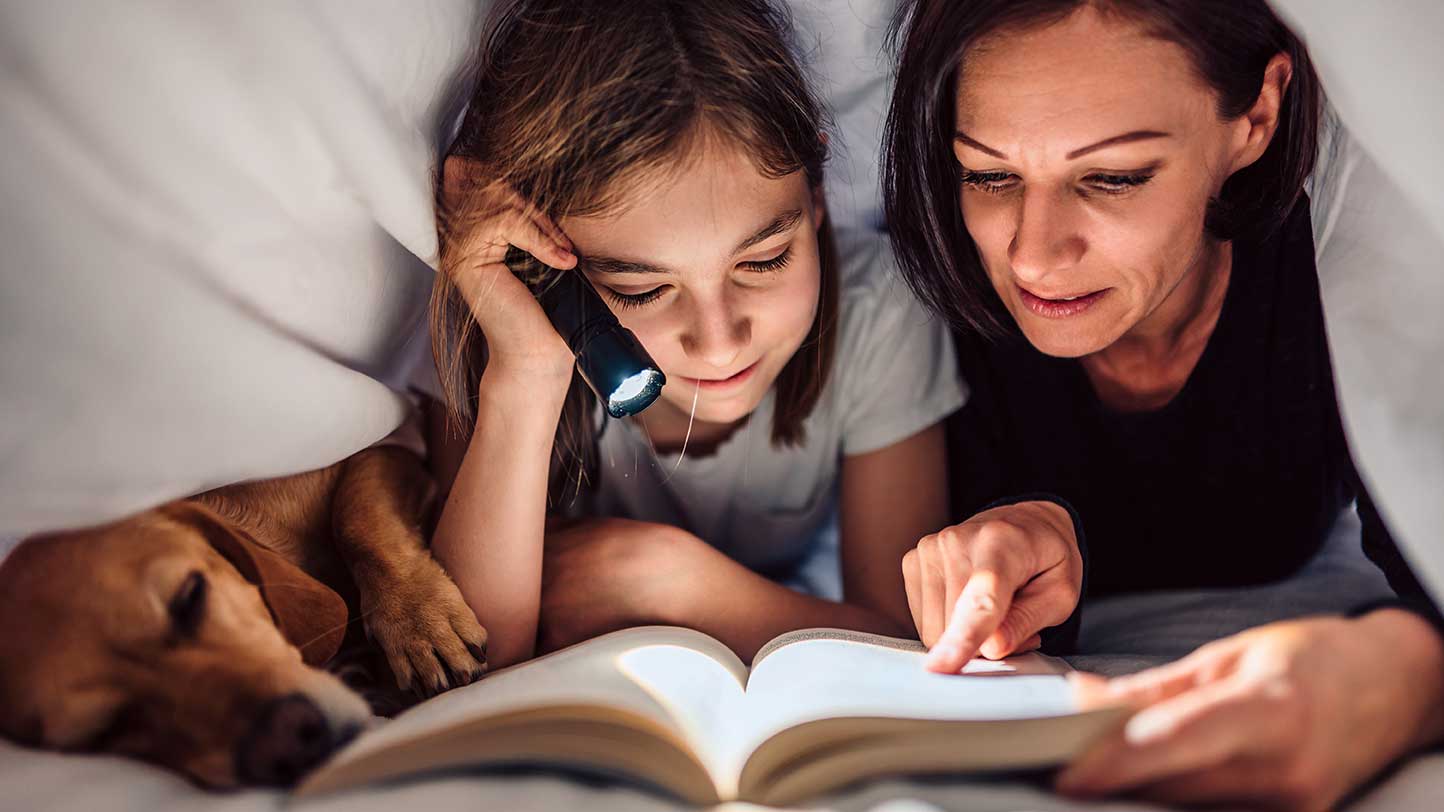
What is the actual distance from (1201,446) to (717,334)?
55 centimetres

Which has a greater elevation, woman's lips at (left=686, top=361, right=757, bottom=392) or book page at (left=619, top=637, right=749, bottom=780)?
woman's lips at (left=686, top=361, right=757, bottom=392)

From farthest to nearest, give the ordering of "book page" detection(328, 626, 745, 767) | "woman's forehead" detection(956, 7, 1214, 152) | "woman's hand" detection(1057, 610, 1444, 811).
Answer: "woman's forehead" detection(956, 7, 1214, 152)
"book page" detection(328, 626, 745, 767)
"woman's hand" detection(1057, 610, 1444, 811)

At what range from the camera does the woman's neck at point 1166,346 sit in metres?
1.12

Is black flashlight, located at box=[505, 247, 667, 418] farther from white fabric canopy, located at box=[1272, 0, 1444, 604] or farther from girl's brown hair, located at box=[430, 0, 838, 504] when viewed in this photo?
white fabric canopy, located at box=[1272, 0, 1444, 604]

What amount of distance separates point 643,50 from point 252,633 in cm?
60

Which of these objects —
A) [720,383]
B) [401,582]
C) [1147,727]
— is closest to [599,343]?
[720,383]

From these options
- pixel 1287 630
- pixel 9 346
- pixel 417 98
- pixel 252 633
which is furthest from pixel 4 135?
pixel 1287 630

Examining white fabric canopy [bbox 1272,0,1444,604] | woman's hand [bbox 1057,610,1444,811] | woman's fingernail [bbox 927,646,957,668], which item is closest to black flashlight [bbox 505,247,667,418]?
woman's fingernail [bbox 927,646,957,668]

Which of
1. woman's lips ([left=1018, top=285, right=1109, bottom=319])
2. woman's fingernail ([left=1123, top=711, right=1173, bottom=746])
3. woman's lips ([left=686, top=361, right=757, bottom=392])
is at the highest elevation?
woman's lips ([left=1018, top=285, right=1109, bottom=319])

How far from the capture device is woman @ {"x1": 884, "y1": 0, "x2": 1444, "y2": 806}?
0.67 m

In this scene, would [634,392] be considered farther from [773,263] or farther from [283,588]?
[283,588]

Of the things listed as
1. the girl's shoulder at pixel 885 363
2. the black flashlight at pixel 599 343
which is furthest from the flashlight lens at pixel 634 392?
the girl's shoulder at pixel 885 363

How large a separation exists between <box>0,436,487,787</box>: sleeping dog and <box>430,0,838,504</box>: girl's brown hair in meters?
0.30

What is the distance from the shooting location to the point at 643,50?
95 centimetres
